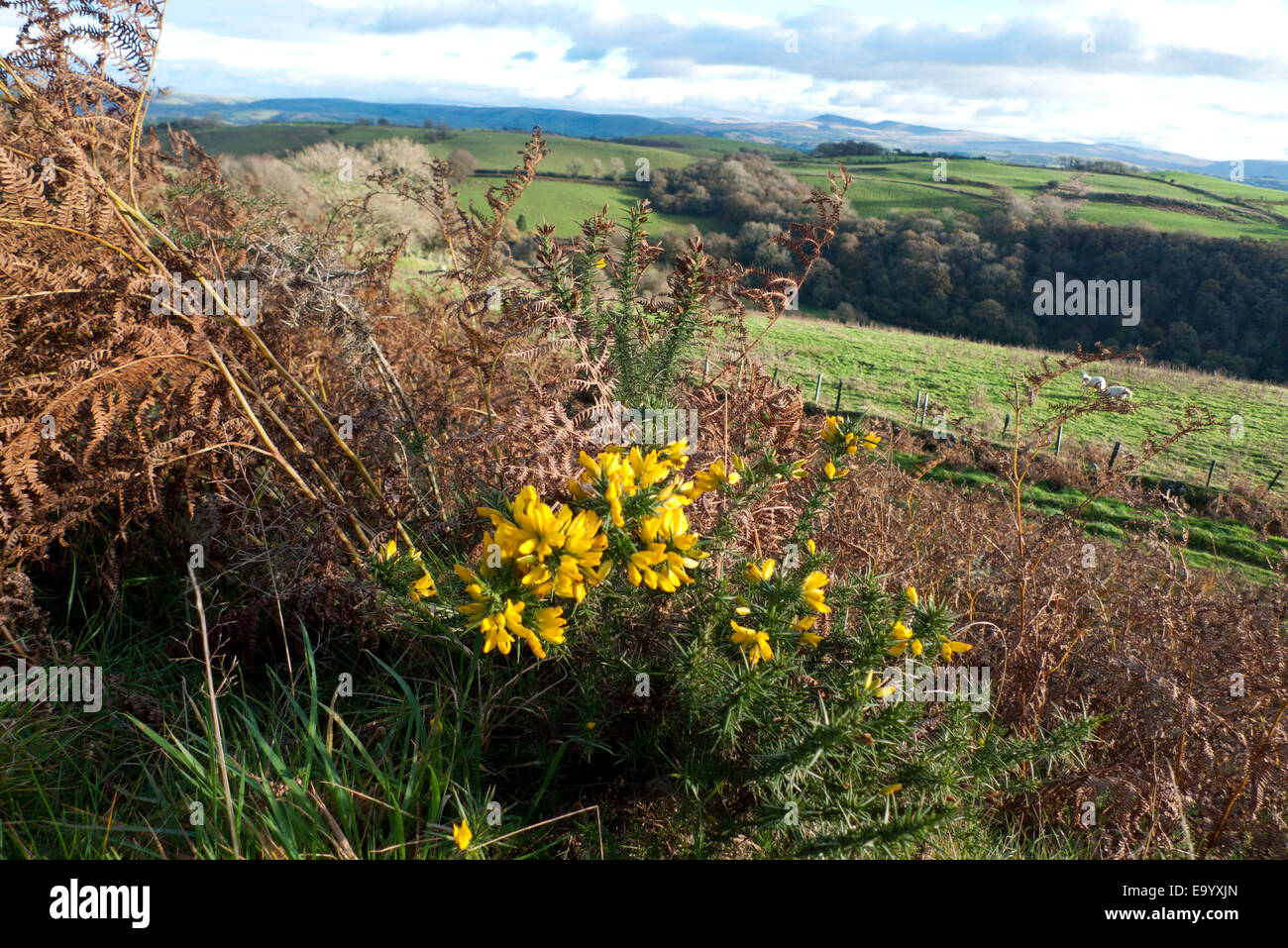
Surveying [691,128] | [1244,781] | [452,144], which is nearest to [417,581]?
[1244,781]

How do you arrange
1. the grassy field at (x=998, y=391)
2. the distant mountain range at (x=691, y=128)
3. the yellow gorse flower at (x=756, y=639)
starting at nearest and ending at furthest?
the yellow gorse flower at (x=756, y=639) → the grassy field at (x=998, y=391) → the distant mountain range at (x=691, y=128)

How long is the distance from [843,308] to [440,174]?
45.3 meters

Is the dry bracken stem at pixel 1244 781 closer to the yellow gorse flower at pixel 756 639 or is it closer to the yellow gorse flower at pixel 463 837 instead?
the yellow gorse flower at pixel 756 639

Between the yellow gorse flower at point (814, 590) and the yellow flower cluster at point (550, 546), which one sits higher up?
the yellow flower cluster at point (550, 546)

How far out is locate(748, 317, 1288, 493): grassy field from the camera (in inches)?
632

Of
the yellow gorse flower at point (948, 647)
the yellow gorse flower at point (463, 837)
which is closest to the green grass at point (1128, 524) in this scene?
the yellow gorse flower at point (948, 647)

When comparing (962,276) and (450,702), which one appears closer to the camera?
(450,702)

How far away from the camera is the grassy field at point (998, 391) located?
16047 mm

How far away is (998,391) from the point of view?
19281 millimetres

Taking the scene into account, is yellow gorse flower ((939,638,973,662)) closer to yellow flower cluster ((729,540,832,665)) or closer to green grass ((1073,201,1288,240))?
yellow flower cluster ((729,540,832,665))

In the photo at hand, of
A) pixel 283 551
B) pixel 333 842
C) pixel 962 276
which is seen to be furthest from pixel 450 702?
pixel 962 276

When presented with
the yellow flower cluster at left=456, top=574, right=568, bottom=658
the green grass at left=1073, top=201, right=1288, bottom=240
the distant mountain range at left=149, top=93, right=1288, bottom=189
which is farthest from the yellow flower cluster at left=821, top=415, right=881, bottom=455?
the distant mountain range at left=149, top=93, right=1288, bottom=189
